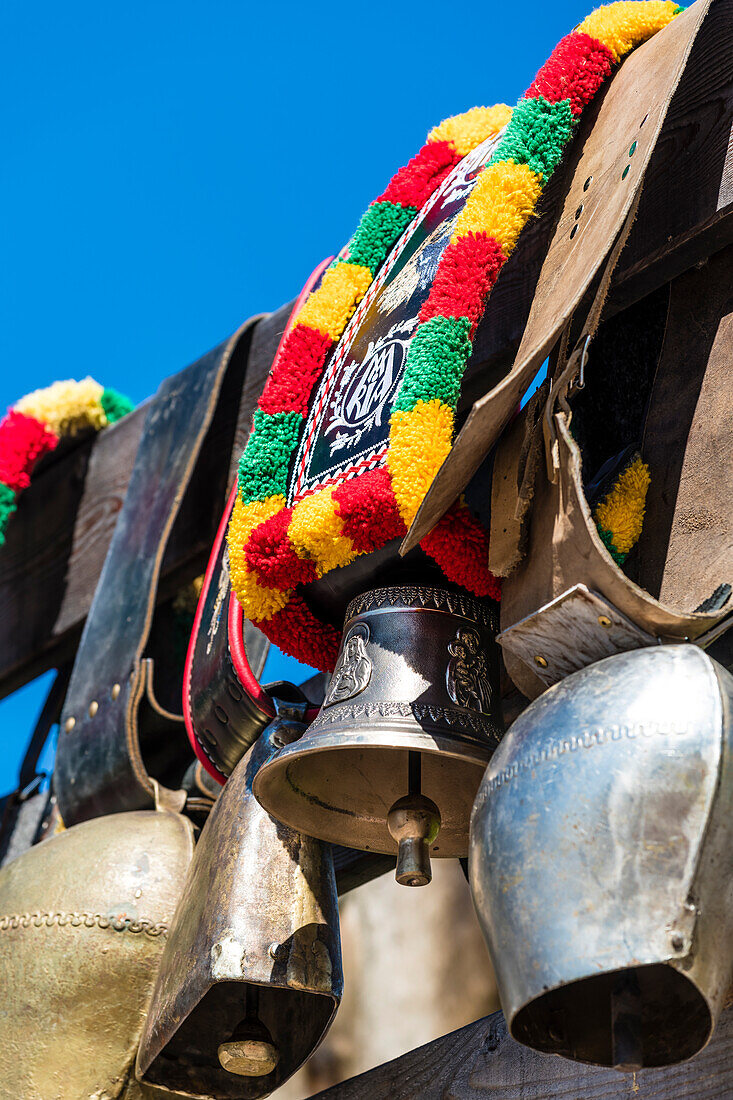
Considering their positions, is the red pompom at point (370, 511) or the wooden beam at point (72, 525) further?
the wooden beam at point (72, 525)

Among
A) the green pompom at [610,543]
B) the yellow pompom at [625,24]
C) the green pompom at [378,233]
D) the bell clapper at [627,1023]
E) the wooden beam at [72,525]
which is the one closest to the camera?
the bell clapper at [627,1023]

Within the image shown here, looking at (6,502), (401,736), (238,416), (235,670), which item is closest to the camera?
(401,736)

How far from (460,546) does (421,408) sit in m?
0.15

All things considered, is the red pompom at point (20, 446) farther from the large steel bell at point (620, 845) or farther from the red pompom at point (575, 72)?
the large steel bell at point (620, 845)

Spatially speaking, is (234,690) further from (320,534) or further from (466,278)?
(466,278)

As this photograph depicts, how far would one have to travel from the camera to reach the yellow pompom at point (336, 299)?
1775 mm

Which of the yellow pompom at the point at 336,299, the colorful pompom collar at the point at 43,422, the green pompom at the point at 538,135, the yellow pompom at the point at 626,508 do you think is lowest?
the yellow pompom at the point at 626,508

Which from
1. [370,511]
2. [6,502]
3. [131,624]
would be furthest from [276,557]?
[6,502]

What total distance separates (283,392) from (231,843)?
58 centimetres

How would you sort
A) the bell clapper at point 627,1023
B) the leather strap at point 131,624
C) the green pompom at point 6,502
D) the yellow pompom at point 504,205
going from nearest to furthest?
the bell clapper at point 627,1023 → the yellow pompom at point 504,205 → the leather strap at point 131,624 → the green pompom at point 6,502

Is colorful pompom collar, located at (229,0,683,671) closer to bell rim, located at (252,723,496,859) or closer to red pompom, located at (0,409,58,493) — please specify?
bell rim, located at (252,723,496,859)

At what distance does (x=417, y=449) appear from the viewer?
1367 millimetres

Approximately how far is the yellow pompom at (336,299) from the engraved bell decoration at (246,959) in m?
0.54

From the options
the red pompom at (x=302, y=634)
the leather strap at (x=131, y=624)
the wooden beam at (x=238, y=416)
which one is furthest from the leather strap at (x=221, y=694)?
the wooden beam at (x=238, y=416)
